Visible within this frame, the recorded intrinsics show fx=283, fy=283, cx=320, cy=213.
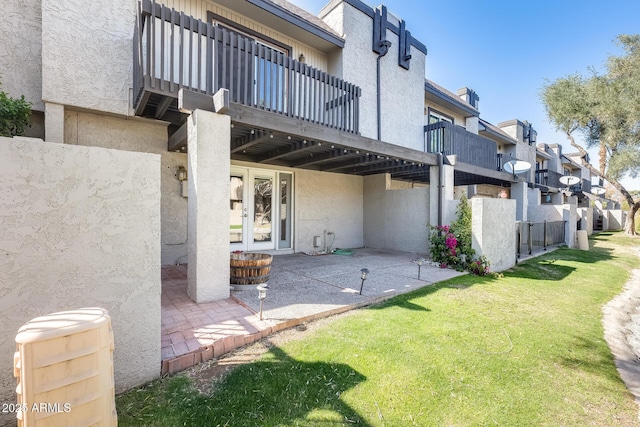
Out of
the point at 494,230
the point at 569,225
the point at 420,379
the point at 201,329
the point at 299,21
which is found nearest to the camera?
the point at 420,379

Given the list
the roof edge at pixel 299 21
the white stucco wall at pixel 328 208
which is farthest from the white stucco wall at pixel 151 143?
the roof edge at pixel 299 21

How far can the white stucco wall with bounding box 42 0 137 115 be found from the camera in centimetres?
500

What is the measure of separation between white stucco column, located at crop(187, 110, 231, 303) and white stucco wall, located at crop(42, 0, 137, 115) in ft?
8.60

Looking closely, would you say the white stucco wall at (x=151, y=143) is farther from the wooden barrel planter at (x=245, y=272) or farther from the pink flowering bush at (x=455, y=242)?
the pink flowering bush at (x=455, y=242)

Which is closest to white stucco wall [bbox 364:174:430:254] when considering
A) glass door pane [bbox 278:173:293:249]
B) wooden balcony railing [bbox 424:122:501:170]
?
wooden balcony railing [bbox 424:122:501:170]

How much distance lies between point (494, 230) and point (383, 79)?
20.7 feet

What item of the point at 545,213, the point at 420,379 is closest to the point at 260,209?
the point at 420,379

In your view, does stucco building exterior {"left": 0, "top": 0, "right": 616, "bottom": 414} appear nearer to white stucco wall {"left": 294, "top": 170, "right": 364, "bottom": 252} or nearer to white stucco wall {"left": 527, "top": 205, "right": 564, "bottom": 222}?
white stucco wall {"left": 294, "top": 170, "right": 364, "bottom": 252}

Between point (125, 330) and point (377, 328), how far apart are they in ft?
9.18

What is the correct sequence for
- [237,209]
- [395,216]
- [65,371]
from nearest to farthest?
[65,371] → [237,209] → [395,216]

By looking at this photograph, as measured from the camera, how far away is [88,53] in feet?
17.4

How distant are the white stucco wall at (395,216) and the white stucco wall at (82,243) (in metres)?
8.18

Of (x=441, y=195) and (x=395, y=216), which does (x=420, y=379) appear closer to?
(x=441, y=195)

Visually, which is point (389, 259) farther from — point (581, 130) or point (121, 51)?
point (581, 130)
